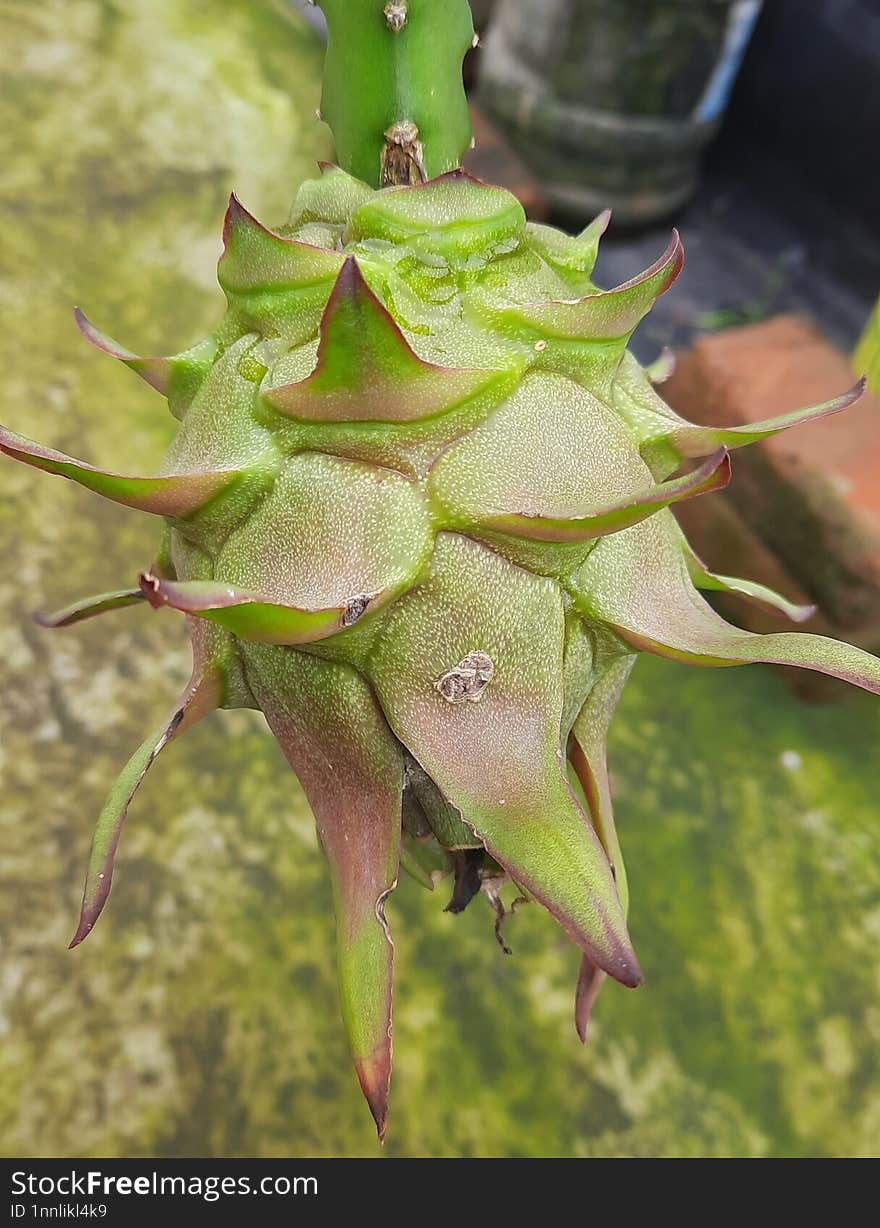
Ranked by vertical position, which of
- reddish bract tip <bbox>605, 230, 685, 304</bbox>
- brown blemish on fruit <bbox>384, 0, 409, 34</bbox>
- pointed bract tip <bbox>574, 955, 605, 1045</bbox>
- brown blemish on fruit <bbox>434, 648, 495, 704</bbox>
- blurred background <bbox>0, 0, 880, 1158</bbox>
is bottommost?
blurred background <bbox>0, 0, 880, 1158</bbox>

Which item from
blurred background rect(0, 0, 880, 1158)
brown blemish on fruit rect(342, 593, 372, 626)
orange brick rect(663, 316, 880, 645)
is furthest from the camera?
orange brick rect(663, 316, 880, 645)

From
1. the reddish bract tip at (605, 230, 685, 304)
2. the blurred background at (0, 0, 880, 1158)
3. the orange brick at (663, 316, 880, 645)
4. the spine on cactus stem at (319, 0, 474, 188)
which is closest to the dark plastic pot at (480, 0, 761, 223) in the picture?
the blurred background at (0, 0, 880, 1158)

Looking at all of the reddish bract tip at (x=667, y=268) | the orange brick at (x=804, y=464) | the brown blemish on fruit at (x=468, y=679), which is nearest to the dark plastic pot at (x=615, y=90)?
the orange brick at (x=804, y=464)

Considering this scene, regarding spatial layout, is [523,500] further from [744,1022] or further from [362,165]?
[744,1022]

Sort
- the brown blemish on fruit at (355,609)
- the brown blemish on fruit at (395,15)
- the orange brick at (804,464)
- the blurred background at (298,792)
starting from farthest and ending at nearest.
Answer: the orange brick at (804,464), the blurred background at (298,792), the brown blemish on fruit at (395,15), the brown blemish on fruit at (355,609)

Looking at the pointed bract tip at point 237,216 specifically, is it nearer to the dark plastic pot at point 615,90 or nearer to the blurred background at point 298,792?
the blurred background at point 298,792

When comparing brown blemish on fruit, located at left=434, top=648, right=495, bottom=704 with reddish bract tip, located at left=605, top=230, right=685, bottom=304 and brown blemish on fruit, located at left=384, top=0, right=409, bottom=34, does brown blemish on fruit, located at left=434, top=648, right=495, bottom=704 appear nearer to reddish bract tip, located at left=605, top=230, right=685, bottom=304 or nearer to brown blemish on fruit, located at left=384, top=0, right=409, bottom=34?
reddish bract tip, located at left=605, top=230, right=685, bottom=304

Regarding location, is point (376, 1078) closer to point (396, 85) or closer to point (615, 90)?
point (396, 85)

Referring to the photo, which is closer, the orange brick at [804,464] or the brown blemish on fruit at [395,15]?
the brown blemish on fruit at [395,15]

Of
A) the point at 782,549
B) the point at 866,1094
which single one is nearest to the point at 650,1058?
the point at 866,1094
